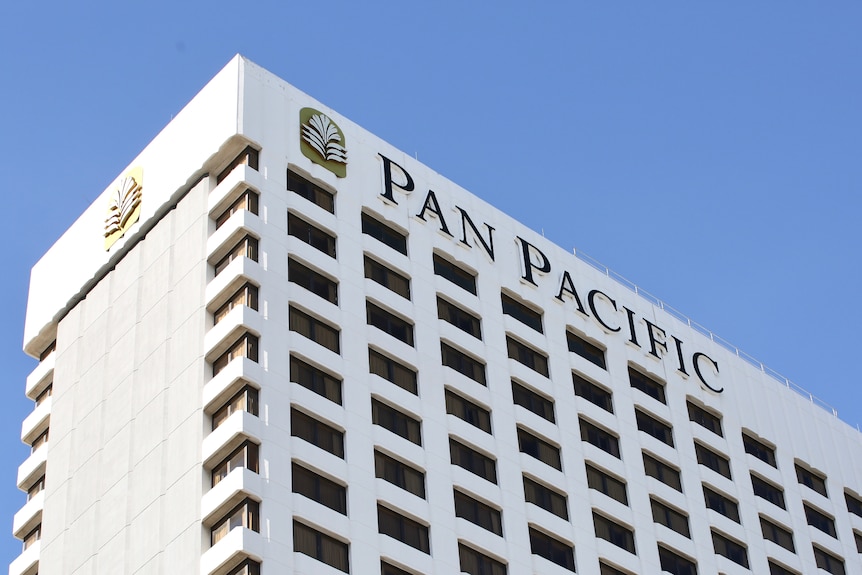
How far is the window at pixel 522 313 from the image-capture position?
86.7 meters

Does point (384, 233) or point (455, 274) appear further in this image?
point (455, 274)

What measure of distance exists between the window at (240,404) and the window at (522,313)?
19244 millimetres

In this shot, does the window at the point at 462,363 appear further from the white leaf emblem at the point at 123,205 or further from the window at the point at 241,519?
the white leaf emblem at the point at 123,205

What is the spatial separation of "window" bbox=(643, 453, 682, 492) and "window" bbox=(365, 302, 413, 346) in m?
15.5

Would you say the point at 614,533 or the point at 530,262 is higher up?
the point at 530,262

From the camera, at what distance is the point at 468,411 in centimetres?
7994

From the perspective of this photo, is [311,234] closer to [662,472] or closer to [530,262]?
[530,262]

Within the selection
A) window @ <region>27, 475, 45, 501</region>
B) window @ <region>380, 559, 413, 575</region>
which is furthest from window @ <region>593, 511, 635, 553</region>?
window @ <region>27, 475, 45, 501</region>

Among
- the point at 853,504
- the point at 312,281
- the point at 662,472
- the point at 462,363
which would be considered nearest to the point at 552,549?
the point at 462,363

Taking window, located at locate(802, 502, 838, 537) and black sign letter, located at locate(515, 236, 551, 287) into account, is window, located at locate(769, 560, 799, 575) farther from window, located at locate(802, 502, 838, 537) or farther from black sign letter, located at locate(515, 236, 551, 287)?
black sign letter, located at locate(515, 236, 551, 287)

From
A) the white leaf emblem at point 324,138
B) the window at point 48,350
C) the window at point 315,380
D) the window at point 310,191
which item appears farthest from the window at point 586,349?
the window at point 48,350

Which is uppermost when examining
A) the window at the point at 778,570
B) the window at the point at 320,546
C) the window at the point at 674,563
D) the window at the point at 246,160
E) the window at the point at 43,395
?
the window at the point at 246,160

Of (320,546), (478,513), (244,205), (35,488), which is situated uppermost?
(244,205)

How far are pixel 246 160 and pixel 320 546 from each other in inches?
761
